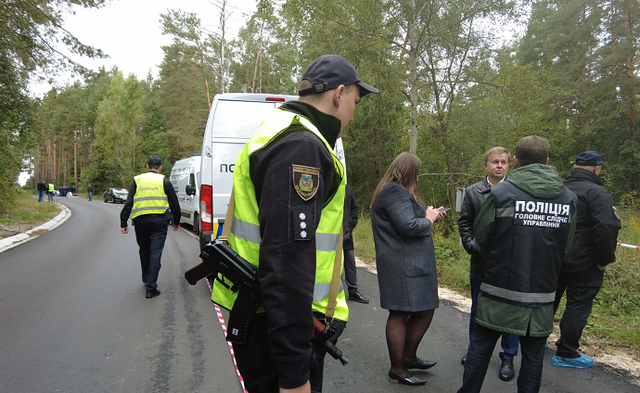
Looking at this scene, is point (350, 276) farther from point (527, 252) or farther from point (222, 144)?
point (527, 252)

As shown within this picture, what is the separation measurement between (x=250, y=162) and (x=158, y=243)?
487 cm

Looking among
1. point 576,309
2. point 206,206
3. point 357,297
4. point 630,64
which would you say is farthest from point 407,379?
point 630,64

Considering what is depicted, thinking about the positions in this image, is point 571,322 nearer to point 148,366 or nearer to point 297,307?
point 297,307

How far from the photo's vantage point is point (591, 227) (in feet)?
11.5

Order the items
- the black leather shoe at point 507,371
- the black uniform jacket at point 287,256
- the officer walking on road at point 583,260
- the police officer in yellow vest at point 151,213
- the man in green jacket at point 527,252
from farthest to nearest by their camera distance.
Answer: the police officer in yellow vest at point 151,213
the officer walking on road at point 583,260
the black leather shoe at point 507,371
the man in green jacket at point 527,252
the black uniform jacket at point 287,256

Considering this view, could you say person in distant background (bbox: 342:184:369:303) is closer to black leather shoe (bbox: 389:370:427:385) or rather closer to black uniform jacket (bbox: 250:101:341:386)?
black leather shoe (bbox: 389:370:427:385)

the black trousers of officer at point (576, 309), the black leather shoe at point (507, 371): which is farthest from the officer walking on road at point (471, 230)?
the black trousers of officer at point (576, 309)

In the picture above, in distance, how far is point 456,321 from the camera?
4.63 m

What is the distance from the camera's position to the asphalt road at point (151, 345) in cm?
321

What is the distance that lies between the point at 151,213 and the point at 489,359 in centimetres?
466

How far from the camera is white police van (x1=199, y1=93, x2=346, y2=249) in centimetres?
591

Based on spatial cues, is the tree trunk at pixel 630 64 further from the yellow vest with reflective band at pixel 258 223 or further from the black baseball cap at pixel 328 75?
the yellow vest with reflective band at pixel 258 223

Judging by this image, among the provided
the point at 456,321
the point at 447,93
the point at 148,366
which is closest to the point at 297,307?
the point at 148,366

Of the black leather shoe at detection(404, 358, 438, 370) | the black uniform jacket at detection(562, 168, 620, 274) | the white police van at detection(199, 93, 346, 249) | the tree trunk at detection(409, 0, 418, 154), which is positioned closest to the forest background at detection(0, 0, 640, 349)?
the tree trunk at detection(409, 0, 418, 154)
